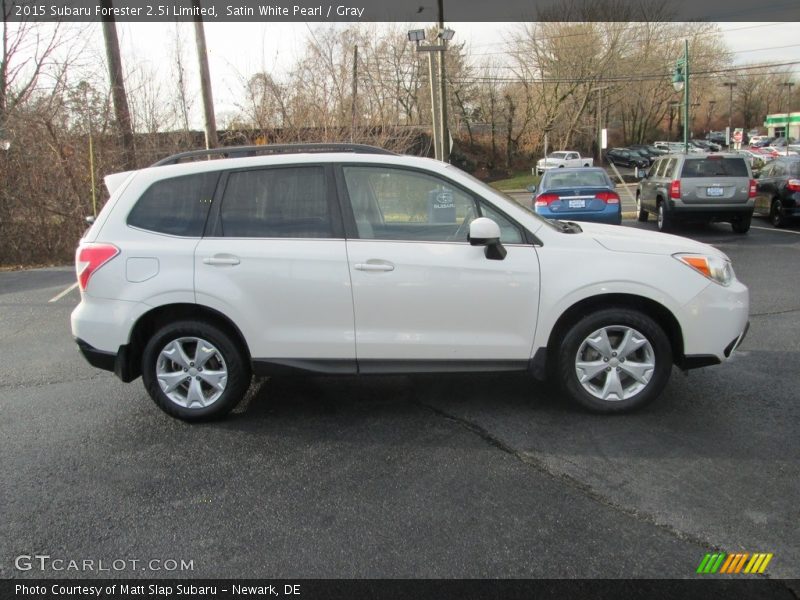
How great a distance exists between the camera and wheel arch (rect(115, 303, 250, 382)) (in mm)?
4465

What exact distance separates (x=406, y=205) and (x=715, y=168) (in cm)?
1136

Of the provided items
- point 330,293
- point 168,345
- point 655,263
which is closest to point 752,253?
point 655,263

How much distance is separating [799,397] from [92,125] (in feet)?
45.0

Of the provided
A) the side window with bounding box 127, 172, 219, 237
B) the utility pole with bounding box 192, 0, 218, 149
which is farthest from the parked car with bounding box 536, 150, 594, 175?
the side window with bounding box 127, 172, 219, 237

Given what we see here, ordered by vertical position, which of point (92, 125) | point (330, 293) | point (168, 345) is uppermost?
point (92, 125)

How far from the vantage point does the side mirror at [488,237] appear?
416cm

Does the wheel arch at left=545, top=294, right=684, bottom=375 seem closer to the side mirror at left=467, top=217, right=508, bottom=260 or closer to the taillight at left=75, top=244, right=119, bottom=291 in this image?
the side mirror at left=467, top=217, right=508, bottom=260

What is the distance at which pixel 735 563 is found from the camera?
282 centimetres

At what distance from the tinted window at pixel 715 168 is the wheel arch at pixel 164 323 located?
38.9ft

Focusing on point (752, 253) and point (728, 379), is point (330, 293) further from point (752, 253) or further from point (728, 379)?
point (752, 253)

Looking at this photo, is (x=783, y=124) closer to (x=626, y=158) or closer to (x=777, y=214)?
(x=626, y=158)

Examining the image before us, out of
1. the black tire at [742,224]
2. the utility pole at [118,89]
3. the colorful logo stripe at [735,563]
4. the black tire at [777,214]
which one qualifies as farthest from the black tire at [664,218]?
the colorful logo stripe at [735,563]

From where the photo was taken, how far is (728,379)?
514 centimetres
